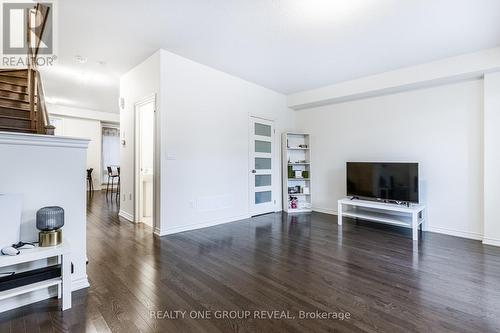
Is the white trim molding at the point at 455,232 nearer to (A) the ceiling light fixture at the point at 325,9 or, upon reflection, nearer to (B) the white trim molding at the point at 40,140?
(A) the ceiling light fixture at the point at 325,9

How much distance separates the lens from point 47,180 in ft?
6.31

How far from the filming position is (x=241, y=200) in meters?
4.59

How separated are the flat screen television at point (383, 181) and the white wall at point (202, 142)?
6.88 feet

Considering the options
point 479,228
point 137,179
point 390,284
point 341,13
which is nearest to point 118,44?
point 137,179

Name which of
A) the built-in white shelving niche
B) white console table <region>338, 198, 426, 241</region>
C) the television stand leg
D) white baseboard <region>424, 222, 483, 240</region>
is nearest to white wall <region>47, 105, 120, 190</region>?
the built-in white shelving niche

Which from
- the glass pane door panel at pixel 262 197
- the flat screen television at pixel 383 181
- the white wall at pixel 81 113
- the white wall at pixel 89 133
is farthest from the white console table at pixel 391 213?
the white wall at pixel 89 133

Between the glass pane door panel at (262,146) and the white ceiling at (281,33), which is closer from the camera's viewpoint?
the white ceiling at (281,33)

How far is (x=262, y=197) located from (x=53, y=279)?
3.73 metres

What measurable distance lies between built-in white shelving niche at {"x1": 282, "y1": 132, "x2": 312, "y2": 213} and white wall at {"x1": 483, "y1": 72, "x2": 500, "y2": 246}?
2891mm

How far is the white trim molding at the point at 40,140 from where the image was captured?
1.74m

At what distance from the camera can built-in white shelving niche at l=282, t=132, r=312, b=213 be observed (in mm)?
5308

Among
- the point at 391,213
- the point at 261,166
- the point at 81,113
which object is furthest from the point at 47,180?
the point at 81,113

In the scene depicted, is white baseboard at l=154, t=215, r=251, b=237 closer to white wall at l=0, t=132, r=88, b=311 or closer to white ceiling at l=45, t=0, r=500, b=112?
white wall at l=0, t=132, r=88, b=311

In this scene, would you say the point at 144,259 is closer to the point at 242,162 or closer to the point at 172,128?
the point at 172,128
